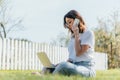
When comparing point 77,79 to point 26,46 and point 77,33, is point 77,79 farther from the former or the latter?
point 26,46

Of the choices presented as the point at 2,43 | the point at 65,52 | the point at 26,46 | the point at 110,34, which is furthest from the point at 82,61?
the point at 110,34

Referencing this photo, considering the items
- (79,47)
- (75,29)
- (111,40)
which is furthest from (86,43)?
(111,40)

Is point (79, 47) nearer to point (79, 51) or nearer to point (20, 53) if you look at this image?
point (79, 51)

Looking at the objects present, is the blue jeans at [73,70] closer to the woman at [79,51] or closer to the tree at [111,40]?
the woman at [79,51]

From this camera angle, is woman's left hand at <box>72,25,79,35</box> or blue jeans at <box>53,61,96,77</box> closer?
blue jeans at <box>53,61,96,77</box>

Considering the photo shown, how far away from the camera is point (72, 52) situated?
6668 mm

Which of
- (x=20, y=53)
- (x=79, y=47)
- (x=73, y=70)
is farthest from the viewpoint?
(x=20, y=53)

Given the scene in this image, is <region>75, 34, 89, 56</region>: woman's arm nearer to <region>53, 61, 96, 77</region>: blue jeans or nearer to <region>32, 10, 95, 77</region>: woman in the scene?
<region>32, 10, 95, 77</region>: woman

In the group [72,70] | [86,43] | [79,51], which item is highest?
[86,43]

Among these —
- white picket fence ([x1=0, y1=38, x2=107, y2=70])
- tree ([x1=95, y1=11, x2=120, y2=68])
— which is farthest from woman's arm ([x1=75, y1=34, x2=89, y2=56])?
tree ([x1=95, y1=11, x2=120, y2=68])

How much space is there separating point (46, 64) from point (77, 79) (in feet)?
5.59

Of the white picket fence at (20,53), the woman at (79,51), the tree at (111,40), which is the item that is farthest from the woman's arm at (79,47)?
the tree at (111,40)

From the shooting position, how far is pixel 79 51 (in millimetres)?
6305

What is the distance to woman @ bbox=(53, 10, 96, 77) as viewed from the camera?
6.20 metres
